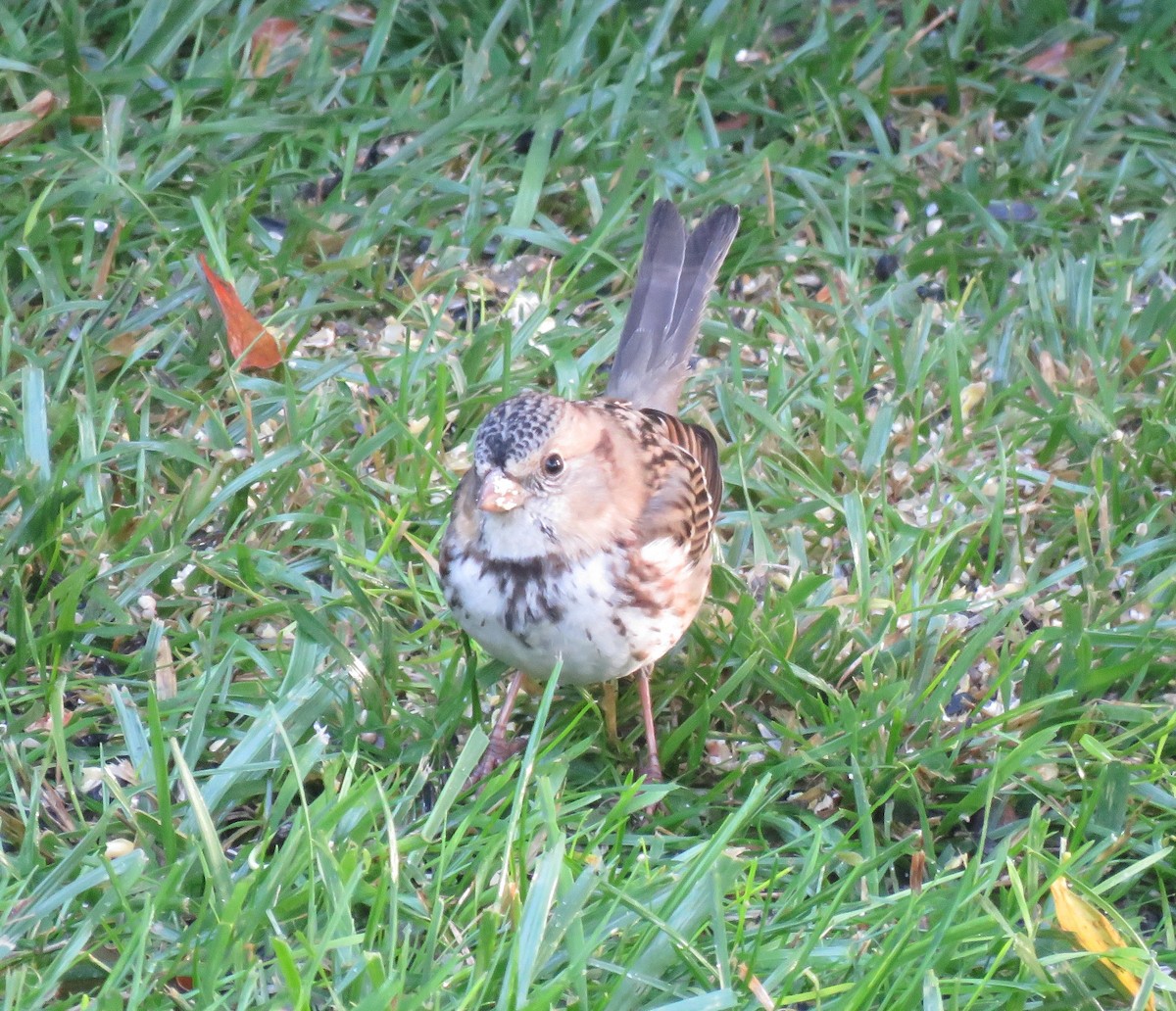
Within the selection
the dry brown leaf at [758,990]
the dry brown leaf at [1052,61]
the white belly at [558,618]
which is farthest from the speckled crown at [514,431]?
the dry brown leaf at [1052,61]

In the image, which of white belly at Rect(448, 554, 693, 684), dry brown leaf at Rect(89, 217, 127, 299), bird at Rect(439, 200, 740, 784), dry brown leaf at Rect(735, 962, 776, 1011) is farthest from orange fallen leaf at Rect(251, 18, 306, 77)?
dry brown leaf at Rect(735, 962, 776, 1011)

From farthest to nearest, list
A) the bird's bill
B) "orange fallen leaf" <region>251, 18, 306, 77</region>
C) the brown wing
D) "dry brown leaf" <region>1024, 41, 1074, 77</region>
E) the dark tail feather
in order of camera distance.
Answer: "dry brown leaf" <region>1024, 41, 1074, 77</region>
"orange fallen leaf" <region>251, 18, 306, 77</region>
the dark tail feather
the brown wing
the bird's bill

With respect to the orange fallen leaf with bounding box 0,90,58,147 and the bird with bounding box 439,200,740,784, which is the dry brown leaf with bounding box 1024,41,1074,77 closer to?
the bird with bounding box 439,200,740,784

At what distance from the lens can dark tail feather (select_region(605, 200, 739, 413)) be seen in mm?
4047

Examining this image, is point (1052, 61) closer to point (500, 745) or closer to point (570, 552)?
point (570, 552)

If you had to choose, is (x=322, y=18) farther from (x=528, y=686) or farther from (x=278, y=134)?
(x=528, y=686)

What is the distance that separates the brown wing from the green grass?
212 millimetres

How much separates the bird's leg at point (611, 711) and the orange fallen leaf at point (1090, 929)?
1.04m

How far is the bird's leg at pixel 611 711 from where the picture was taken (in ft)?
11.4

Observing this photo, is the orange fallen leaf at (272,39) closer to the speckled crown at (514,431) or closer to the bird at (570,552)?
the bird at (570,552)

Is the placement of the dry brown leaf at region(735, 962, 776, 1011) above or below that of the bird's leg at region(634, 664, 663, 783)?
above

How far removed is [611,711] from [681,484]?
0.54 meters

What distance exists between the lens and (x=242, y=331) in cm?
425

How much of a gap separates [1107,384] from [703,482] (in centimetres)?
139
